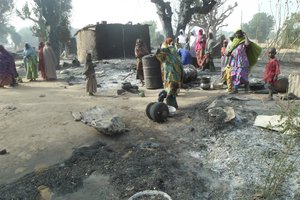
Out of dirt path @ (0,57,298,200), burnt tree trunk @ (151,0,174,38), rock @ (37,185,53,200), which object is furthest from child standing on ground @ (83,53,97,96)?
burnt tree trunk @ (151,0,174,38)

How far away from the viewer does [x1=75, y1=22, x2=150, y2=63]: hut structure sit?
62.7ft

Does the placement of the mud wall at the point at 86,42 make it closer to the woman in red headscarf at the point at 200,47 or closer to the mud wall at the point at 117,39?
the mud wall at the point at 117,39

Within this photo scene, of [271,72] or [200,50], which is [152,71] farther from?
[200,50]

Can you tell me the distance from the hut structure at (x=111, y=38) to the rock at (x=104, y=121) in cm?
1315

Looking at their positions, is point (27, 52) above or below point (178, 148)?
above

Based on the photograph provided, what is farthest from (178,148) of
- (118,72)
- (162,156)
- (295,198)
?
(118,72)

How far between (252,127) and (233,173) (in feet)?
4.24

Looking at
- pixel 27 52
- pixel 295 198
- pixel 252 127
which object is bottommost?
pixel 295 198

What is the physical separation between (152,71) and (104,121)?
437cm

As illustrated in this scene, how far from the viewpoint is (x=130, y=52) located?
65.6 feet

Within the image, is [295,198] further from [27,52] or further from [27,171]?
[27,52]

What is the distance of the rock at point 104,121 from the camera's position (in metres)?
5.71

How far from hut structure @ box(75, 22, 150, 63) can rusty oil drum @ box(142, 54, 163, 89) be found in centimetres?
960

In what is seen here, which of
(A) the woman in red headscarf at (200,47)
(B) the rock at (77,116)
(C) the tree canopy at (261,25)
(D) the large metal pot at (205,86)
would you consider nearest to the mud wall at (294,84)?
(C) the tree canopy at (261,25)
